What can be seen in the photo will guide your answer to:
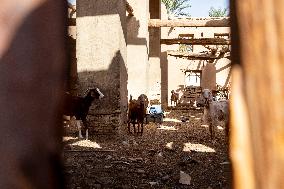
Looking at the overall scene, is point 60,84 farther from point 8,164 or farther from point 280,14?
point 280,14

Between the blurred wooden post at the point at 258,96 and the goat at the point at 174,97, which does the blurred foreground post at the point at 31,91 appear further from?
the goat at the point at 174,97

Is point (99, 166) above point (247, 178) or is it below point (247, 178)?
below

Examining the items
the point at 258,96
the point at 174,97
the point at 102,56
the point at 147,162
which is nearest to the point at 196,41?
the point at 174,97

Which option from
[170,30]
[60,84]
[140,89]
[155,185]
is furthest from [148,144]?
[170,30]

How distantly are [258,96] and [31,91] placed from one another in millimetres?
373

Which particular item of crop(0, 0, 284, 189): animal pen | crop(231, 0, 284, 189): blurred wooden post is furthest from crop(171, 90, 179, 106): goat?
→ crop(231, 0, 284, 189): blurred wooden post

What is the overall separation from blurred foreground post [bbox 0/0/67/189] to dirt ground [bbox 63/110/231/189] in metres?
2.44

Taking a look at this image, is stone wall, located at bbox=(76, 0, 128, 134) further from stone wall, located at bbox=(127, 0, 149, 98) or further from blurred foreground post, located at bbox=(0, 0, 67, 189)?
blurred foreground post, located at bbox=(0, 0, 67, 189)

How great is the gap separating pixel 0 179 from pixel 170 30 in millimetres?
20079

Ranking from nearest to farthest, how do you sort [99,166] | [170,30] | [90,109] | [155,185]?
[155,185]
[99,166]
[90,109]
[170,30]

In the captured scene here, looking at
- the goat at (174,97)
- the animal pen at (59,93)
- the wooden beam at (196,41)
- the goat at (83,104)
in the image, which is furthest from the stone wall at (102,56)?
the goat at (174,97)

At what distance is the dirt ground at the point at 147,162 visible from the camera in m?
4.34

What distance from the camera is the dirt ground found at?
4.34 meters

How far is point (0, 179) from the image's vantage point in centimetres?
56
